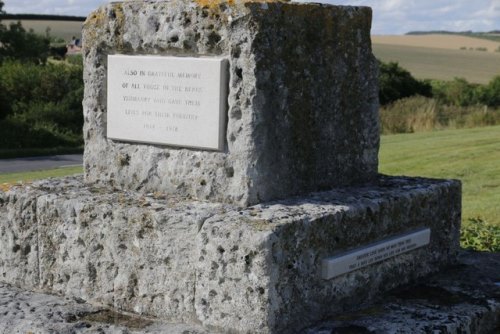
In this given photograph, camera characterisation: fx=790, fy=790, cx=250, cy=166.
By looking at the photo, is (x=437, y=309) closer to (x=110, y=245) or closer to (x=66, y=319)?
(x=110, y=245)

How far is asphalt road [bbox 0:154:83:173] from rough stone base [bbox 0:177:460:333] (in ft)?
47.8

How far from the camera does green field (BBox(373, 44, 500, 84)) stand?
47062 millimetres

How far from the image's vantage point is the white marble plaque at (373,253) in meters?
4.00

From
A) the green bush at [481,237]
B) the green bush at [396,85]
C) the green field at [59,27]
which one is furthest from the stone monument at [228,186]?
the green field at [59,27]

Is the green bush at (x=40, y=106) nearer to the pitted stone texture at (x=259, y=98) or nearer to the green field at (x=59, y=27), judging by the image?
the pitted stone texture at (x=259, y=98)

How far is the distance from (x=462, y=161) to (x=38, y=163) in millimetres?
12222

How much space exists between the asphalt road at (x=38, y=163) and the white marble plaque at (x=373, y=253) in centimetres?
1528

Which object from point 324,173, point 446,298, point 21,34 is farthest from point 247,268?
point 21,34

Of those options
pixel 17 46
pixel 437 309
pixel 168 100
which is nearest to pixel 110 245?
pixel 168 100

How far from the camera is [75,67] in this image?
33312mm

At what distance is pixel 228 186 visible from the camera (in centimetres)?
420

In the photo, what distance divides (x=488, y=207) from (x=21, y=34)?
34397 mm

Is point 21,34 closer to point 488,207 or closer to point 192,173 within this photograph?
point 488,207

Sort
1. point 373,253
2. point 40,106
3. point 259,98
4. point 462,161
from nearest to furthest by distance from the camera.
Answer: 1. point 259,98
2. point 373,253
3. point 462,161
4. point 40,106
